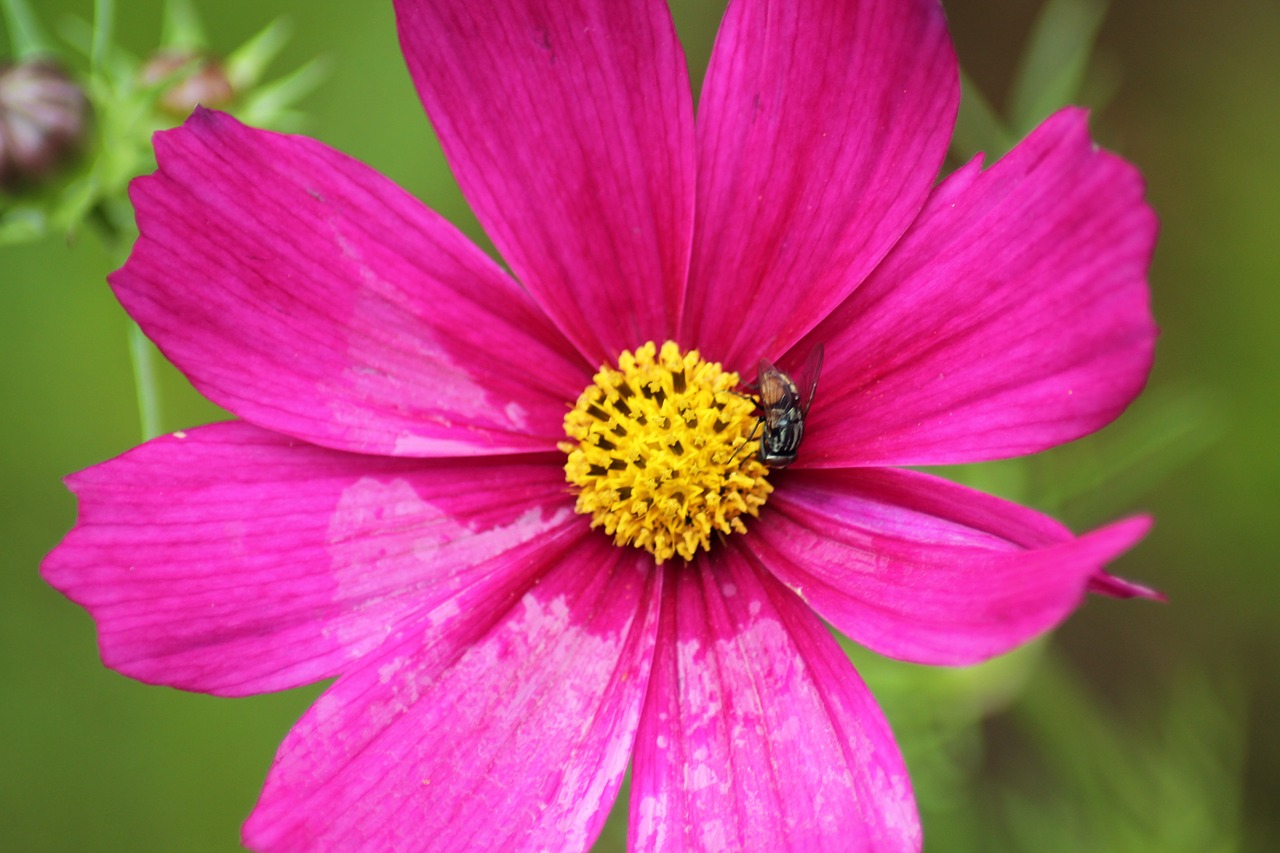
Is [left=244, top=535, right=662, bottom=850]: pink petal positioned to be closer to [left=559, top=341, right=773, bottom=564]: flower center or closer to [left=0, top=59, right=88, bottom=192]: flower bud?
[left=559, top=341, right=773, bottom=564]: flower center

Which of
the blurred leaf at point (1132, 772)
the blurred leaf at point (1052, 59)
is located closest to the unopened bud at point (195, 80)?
the blurred leaf at point (1052, 59)

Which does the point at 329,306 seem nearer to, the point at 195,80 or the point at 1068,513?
the point at 195,80

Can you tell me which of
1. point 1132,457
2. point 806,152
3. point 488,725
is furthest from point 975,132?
point 488,725

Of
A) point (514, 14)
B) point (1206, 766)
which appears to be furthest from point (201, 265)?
point (1206, 766)

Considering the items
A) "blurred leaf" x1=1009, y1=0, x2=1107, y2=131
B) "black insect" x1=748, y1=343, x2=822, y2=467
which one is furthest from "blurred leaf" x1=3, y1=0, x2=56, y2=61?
"blurred leaf" x1=1009, y1=0, x2=1107, y2=131

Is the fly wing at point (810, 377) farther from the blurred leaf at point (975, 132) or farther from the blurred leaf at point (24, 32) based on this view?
the blurred leaf at point (975, 132)

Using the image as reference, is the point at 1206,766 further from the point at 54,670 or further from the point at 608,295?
the point at 54,670
